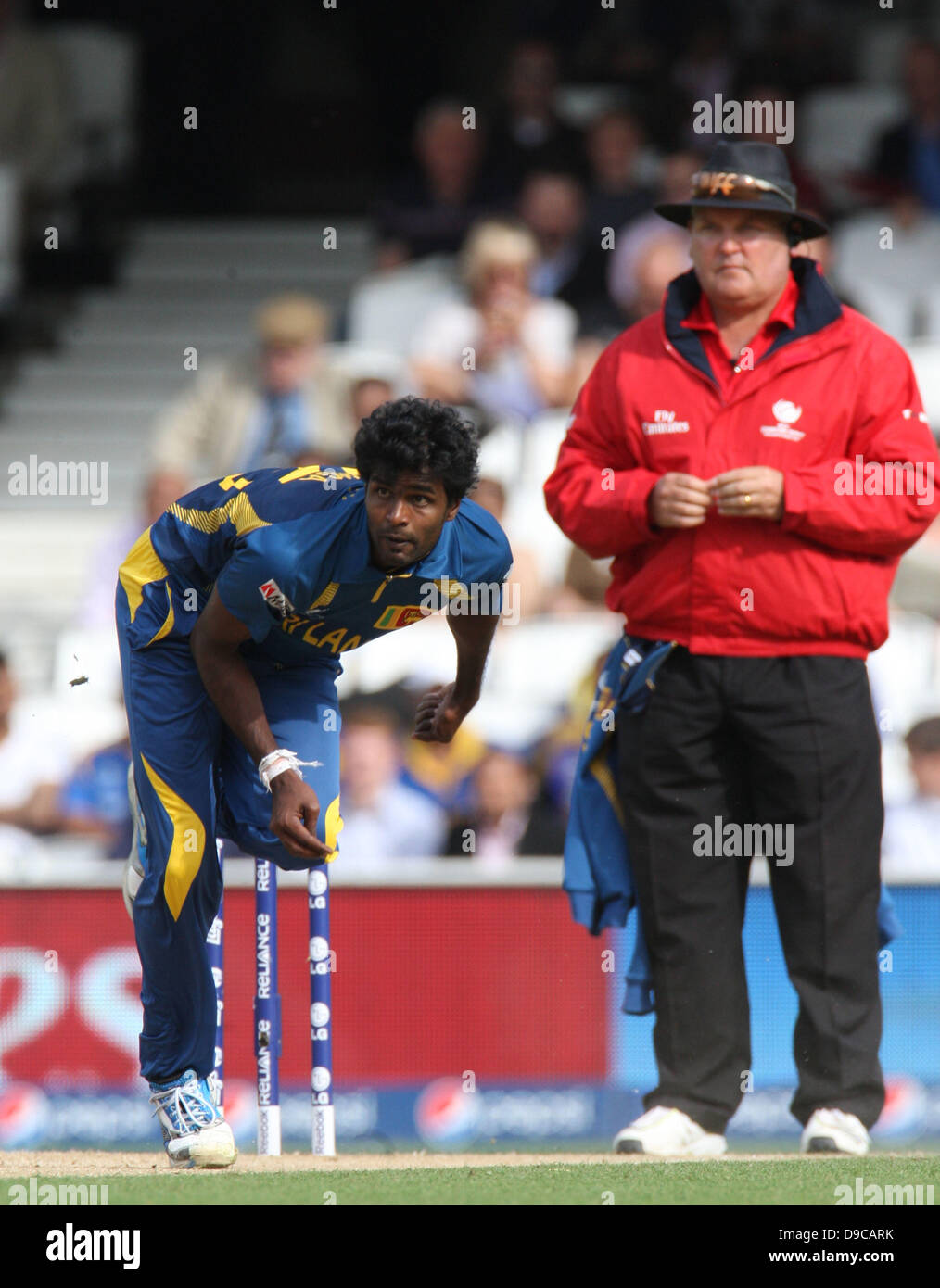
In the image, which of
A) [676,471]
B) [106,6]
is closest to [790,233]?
[676,471]

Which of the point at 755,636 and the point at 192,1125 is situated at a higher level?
the point at 755,636

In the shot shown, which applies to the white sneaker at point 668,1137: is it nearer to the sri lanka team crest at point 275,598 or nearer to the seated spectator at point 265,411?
the sri lanka team crest at point 275,598

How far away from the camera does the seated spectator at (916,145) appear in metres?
11.7

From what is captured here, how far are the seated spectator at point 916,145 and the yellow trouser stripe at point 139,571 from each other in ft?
24.6

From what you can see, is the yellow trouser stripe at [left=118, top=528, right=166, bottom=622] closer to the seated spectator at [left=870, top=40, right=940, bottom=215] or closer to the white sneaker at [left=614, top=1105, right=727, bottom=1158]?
the white sneaker at [left=614, top=1105, right=727, bottom=1158]

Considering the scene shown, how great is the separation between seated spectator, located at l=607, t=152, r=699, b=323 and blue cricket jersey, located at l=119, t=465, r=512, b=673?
16.6ft

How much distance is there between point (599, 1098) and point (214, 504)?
2783 millimetres

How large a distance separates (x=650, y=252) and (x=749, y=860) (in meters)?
5.09

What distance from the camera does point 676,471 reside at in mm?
5574

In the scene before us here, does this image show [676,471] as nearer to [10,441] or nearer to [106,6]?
[10,441]

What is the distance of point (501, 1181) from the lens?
4586mm
